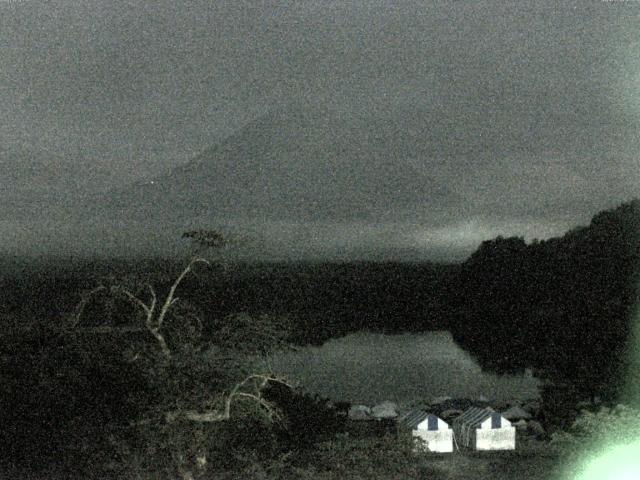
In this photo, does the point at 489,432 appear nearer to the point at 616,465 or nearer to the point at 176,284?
the point at 616,465

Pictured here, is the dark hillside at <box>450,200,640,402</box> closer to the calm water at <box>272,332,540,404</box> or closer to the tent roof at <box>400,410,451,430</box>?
the calm water at <box>272,332,540,404</box>

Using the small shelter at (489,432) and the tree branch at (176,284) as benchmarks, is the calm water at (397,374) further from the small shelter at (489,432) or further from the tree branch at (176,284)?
the tree branch at (176,284)

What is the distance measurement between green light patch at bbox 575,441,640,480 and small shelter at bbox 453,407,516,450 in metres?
1.99

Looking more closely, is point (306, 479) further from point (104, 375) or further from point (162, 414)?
point (104, 375)

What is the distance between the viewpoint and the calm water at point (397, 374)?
2735cm

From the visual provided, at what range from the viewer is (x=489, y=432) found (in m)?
8.48

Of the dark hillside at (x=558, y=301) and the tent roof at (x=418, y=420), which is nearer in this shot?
the tent roof at (x=418, y=420)

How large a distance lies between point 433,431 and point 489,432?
0.64 meters

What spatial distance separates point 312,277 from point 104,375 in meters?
40.2

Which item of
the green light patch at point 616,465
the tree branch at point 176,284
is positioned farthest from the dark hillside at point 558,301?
the tree branch at point 176,284

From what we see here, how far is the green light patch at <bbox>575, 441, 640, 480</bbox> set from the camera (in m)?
5.63

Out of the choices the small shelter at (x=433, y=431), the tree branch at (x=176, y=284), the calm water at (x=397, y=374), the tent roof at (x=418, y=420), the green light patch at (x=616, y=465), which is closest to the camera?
the green light patch at (x=616, y=465)

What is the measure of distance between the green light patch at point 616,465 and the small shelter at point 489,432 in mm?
1991

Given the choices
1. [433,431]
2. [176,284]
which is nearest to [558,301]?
[433,431]
